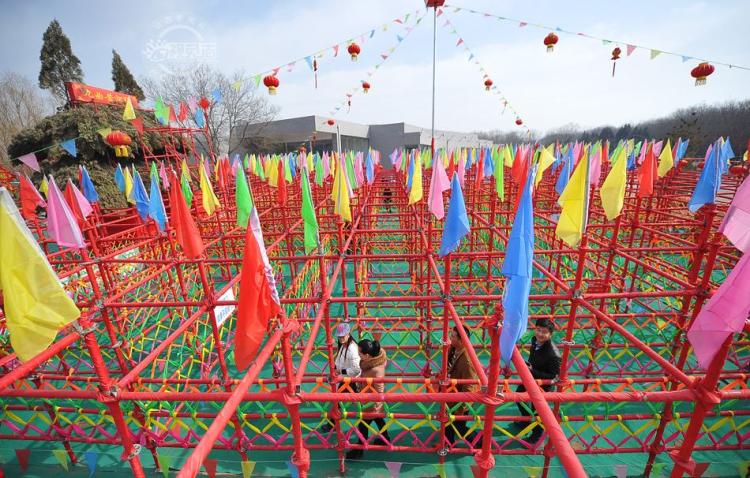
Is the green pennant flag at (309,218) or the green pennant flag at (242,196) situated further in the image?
the green pennant flag at (242,196)

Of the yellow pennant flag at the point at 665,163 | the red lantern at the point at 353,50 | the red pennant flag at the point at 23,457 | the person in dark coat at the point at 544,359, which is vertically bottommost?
the red pennant flag at the point at 23,457

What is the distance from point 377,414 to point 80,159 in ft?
68.4

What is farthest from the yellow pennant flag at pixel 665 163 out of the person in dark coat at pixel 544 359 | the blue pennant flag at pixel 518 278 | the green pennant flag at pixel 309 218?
the green pennant flag at pixel 309 218

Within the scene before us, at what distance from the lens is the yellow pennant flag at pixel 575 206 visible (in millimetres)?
3584

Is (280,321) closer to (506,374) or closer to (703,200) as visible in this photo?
(506,374)

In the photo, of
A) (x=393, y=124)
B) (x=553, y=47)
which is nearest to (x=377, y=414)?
(x=553, y=47)

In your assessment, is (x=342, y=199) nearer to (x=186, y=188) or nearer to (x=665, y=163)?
(x=186, y=188)

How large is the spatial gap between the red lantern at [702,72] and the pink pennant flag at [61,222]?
46.5 ft

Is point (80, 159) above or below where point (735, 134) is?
below

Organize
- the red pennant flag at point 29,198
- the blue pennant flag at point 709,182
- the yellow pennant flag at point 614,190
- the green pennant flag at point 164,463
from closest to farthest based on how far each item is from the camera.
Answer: the yellow pennant flag at point 614,190 < the green pennant flag at point 164,463 < the blue pennant flag at point 709,182 < the red pennant flag at point 29,198

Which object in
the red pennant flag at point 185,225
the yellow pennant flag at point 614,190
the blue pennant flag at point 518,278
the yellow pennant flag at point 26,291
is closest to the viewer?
the yellow pennant flag at point 26,291

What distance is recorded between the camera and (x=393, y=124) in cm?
4409

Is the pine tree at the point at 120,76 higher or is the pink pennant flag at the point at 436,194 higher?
the pine tree at the point at 120,76

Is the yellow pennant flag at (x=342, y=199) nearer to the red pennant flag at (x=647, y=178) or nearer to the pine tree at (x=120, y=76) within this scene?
the red pennant flag at (x=647, y=178)
